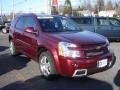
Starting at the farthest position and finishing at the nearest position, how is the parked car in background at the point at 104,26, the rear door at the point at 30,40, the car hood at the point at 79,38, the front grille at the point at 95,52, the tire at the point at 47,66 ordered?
the parked car in background at the point at 104,26, the rear door at the point at 30,40, the tire at the point at 47,66, the car hood at the point at 79,38, the front grille at the point at 95,52

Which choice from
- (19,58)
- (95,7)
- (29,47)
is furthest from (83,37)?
(95,7)

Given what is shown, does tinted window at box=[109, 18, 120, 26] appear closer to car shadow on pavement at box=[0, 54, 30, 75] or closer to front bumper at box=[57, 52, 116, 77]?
car shadow on pavement at box=[0, 54, 30, 75]

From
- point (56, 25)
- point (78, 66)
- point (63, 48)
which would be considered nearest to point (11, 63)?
point (56, 25)

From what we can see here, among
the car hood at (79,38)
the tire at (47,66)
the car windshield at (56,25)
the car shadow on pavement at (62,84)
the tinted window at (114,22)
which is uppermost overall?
the car windshield at (56,25)

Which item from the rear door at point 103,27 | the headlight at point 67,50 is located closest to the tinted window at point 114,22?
the rear door at point 103,27

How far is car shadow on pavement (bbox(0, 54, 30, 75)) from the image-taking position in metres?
9.48

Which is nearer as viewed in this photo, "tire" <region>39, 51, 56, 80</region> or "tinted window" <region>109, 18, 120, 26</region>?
"tire" <region>39, 51, 56, 80</region>

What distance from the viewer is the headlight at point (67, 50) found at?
7273mm

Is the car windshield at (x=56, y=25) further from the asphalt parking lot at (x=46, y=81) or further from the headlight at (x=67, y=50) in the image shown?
the asphalt parking lot at (x=46, y=81)

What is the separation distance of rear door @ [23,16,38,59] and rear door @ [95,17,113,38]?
8727 mm

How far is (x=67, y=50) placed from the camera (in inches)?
288

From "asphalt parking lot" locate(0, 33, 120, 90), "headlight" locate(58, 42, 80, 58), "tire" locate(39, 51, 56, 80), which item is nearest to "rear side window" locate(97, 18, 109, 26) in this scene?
"asphalt parking lot" locate(0, 33, 120, 90)

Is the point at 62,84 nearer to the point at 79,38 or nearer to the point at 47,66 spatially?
the point at 47,66

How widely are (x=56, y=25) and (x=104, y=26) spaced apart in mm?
9306
